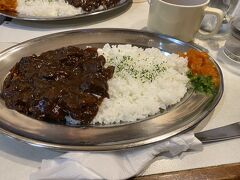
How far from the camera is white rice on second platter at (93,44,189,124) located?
88cm

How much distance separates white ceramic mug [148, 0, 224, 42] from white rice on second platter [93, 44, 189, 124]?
6.3 inches

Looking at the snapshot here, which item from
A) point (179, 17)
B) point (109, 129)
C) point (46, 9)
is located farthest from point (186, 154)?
point (46, 9)

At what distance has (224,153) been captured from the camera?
852mm

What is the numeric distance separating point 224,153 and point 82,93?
0.42m

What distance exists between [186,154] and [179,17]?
0.56 metres

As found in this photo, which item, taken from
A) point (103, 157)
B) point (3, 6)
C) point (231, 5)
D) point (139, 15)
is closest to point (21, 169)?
point (103, 157)

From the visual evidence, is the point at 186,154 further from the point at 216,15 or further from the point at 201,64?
the point at 216,15

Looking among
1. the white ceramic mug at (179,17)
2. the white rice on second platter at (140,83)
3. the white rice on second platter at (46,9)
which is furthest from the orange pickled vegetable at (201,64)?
the white rice on second platter at (46,9)

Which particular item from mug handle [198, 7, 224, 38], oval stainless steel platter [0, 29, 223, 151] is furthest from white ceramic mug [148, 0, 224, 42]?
oval stainless steel platter [0, 29, 223, 151]

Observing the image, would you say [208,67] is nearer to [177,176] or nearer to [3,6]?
[177,176]

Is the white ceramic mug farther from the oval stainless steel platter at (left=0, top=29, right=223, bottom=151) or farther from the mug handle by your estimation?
the oval stainless steel platter at (left=0, top=29, right=223, bottom=151)

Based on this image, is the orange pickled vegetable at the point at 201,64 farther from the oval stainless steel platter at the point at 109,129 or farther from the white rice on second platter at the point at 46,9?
the white rice on second platter at the point at 46,9

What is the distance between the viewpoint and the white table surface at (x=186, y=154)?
80 centimetres

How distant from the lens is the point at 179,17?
1188mm
